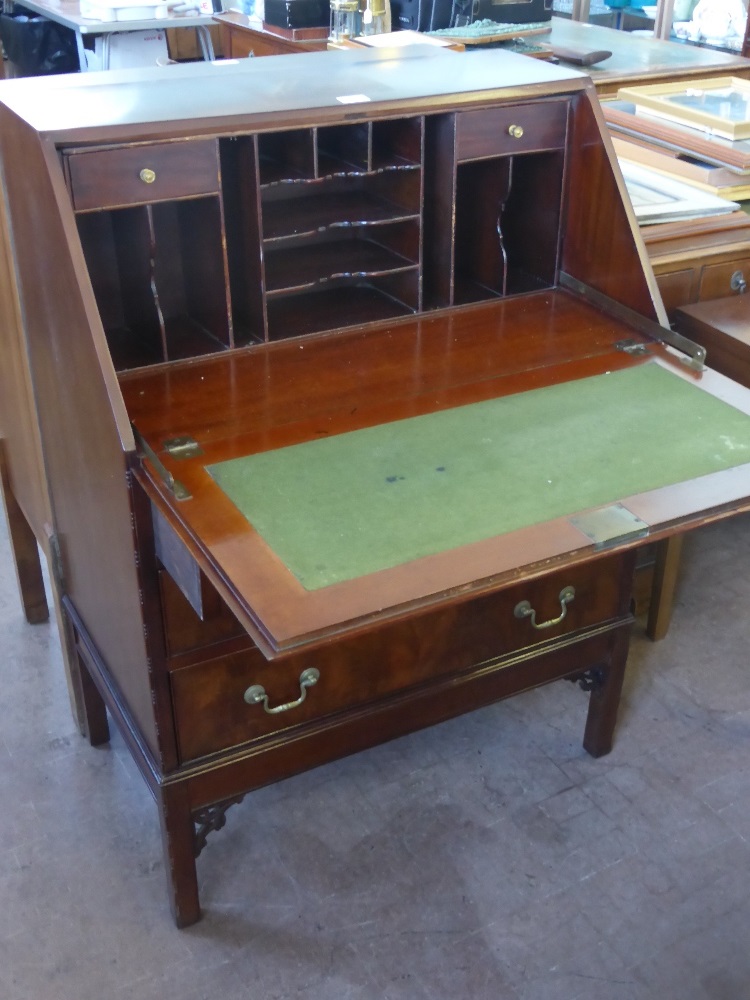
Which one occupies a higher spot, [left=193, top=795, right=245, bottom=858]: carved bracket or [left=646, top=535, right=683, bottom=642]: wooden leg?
[left=193, top=795, right=245, bottom=858]: carved bracket

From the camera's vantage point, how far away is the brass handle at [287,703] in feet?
4.84

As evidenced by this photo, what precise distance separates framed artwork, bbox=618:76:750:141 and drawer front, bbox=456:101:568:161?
3.21ft

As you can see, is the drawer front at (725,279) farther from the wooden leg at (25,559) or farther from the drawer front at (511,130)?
the wooden leg at (25,559)

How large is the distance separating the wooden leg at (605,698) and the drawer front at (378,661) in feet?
0.42

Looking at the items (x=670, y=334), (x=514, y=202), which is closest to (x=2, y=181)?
(x=514, y=202)

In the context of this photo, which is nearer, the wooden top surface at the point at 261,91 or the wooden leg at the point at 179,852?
the wooden top surface at the point at 261,91

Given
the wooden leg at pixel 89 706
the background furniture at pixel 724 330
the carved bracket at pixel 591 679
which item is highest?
the background furniture at pixel 724 330

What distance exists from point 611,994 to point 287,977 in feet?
1.62

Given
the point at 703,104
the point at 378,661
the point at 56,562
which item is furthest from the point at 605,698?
the point at 703,104

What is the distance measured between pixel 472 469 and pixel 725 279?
3.72ft

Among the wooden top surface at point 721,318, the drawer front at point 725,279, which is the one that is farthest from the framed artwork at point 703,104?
the wooden top surface at point 721,318

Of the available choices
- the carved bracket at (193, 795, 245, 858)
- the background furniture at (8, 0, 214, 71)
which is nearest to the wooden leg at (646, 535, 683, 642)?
the carved bracket at (193, 795, 245, 858)

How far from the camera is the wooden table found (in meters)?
3.26

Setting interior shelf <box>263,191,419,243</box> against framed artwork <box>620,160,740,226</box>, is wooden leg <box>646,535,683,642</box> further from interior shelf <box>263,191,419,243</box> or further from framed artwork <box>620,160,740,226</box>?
interior shelf <box>263,191,419,243</box>
